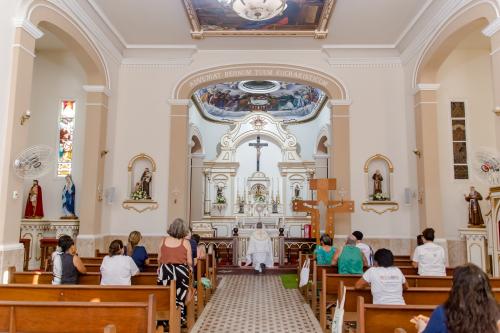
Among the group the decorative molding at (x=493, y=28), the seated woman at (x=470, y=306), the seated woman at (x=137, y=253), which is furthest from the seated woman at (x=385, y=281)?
the decorative molding at (x=493, y=28)

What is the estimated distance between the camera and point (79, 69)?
11172mm

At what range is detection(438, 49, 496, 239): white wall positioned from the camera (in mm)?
10023

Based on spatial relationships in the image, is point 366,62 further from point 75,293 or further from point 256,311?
point 75,293

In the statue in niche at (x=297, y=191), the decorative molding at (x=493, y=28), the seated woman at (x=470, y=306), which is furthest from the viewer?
the statue in niche at (x=297, y=191)

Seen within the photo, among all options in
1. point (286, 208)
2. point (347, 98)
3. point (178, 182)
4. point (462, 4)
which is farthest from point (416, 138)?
point (286, 208)

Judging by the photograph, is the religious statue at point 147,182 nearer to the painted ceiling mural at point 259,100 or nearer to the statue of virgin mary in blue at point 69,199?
the statue of virgin mary in blue at point 69,199

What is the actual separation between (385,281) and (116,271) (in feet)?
10.0

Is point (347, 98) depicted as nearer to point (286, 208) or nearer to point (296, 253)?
point (296, 253)

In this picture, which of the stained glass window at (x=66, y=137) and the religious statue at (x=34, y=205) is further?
the stained glass window at (x=66, y=137)

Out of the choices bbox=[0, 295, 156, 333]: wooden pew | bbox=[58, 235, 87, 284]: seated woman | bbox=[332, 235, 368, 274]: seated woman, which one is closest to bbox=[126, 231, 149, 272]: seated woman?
bbox=[58, 235, 87, 284]: seated woman

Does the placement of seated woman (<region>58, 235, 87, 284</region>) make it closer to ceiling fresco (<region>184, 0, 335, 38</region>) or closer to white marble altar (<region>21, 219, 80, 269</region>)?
white marble altar (<region>21, 219, 80, 269</region>)

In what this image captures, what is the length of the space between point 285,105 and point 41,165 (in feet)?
48.2

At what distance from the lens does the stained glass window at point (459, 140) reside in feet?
33.3

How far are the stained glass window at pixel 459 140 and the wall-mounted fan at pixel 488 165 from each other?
11.7ft
